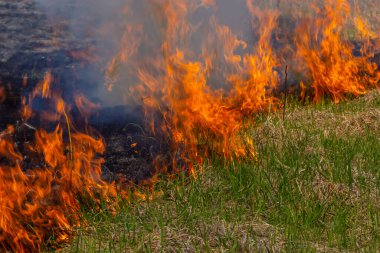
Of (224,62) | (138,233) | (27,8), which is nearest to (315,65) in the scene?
(224,62)

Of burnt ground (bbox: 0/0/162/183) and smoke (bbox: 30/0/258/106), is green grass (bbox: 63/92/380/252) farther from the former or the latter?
smoke (bbox: 30/0/258/106)

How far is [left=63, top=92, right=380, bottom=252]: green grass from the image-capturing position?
3971 mm

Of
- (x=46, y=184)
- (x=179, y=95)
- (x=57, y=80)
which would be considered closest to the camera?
(x=46, y=184)

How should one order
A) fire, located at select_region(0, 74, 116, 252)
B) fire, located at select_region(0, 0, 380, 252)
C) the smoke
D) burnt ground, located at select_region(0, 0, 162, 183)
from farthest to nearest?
the smoke → burnt ground, located at select_region(0, 0, 162, 183) → fire, located at select_region(0, 0, 380, 252) → fire, located at select_region(0, 74, 116, 252)

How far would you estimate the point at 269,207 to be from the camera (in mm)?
4559

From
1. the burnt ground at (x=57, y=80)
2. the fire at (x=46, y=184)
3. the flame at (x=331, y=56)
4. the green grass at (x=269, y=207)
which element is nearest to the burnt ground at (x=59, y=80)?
the burnt ground at (x=57, y=80)

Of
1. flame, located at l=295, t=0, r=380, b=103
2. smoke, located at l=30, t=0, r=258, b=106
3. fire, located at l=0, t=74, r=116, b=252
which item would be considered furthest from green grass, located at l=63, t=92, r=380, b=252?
flame, located at l=295, t=0, r=380, b=103

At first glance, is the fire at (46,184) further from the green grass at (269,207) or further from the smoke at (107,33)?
the smoke at (107,33)

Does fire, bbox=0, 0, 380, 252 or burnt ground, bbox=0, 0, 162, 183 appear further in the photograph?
burnt ground, bbox=0, 0, 162, 183

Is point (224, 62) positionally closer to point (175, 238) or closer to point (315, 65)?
point (315, 65)

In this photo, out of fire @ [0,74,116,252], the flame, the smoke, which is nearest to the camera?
fire @ [0,74,116,252]

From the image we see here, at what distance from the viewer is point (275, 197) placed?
466 centimetres

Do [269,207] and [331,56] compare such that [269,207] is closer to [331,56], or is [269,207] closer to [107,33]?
[107,33]

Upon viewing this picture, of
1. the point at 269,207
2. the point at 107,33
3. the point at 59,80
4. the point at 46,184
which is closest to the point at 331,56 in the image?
the point at 107,33
